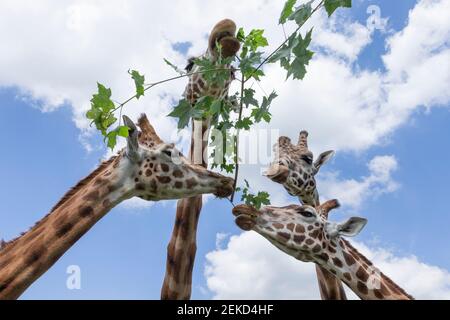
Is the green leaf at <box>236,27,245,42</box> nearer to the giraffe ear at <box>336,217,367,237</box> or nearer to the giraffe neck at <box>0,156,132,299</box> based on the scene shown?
the giraffe neck at <box>0,156,132,299</box>

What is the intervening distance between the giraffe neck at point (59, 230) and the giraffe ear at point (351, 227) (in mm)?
2692

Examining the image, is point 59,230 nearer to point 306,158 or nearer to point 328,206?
point 328,206

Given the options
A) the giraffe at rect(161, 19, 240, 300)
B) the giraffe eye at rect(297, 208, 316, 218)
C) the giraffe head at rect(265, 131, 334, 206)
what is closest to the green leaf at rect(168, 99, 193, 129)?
the giraffe at rect(161, 19, 240, 300)

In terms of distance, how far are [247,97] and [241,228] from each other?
219 centimetres

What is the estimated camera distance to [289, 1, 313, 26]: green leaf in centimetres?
424

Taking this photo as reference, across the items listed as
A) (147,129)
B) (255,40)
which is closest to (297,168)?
(147,129)

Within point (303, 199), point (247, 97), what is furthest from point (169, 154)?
point (303, 199)

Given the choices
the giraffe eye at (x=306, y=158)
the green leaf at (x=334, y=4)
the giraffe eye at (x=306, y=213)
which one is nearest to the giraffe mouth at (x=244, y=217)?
the giraffe eye at (x=306, y=213)

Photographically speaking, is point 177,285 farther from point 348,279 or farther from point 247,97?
point 247,97

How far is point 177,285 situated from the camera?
758 cm

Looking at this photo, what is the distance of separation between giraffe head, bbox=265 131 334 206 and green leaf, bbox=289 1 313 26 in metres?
4.49

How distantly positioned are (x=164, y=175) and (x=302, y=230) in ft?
6.21

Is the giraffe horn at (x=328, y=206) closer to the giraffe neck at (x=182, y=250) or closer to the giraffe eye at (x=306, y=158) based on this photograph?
the giraffe eye at (x=306, y=158)

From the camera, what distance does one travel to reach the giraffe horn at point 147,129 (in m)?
6.86
